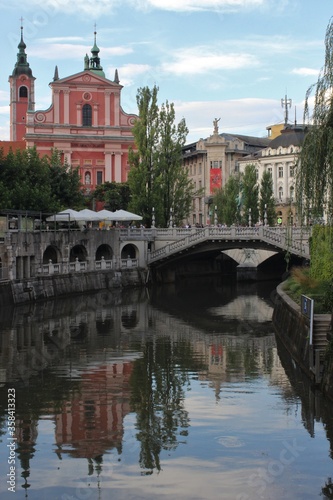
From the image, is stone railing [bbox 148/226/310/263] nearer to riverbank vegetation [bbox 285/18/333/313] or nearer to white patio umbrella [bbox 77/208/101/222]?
white patio umbrella [bbox 77/208/101/222]

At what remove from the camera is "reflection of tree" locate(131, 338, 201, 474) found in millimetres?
21266

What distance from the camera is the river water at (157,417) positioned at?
18500mm

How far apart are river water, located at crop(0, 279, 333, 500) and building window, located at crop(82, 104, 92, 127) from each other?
51757mm

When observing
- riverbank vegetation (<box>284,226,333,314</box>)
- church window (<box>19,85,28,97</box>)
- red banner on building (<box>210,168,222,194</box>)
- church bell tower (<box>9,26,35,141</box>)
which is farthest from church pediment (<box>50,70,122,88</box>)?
riverbank vegetation (<box>284,226,333,314</box>)

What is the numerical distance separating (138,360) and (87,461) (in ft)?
42.6

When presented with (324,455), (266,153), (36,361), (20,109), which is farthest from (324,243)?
(20,109)

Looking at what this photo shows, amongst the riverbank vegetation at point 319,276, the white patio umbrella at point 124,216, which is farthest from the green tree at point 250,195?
the riverbank vegetation at point 319,276

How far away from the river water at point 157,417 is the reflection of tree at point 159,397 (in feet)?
0.13

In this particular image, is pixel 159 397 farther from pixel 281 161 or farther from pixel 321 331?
pixel 281 161

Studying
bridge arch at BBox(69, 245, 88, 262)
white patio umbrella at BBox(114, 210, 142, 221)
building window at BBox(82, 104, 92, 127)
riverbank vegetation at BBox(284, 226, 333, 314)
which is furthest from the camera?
building window at BBox(82, 104, 92, 127)

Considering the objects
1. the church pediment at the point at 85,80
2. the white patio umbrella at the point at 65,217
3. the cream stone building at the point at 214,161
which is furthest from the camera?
the cream stone building at the point at 214,161

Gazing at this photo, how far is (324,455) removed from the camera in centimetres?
2025

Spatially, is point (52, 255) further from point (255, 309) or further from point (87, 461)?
point (87, 461)

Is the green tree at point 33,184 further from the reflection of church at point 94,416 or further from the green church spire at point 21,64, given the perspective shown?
the green church spire at point 21,64
